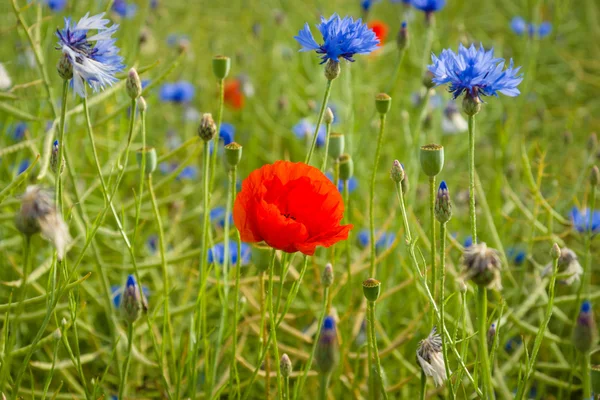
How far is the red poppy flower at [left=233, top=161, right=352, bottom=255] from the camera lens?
776mm

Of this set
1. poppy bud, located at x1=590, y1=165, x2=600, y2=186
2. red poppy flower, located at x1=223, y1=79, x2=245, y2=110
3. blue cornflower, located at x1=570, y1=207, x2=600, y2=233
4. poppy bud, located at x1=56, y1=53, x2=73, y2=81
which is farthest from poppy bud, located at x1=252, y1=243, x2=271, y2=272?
red poppy flower, located at x1=223, y1=79, x2=245, y2=110

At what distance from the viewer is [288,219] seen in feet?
2.63

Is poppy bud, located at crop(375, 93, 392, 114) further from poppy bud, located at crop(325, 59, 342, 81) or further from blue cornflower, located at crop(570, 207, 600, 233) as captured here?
blue cornflower, located at crop(570, 207, 600, 233)

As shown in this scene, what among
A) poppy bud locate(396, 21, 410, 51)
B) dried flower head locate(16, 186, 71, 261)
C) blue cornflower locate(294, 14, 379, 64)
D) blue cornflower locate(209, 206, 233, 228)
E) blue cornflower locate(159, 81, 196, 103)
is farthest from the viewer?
blue cornflower locate(159, 81, 196, 103)

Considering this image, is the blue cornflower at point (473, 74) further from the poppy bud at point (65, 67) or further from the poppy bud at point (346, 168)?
the poppy bud at point (65, 67)

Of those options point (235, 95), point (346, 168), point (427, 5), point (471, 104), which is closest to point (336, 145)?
point (346, 168)

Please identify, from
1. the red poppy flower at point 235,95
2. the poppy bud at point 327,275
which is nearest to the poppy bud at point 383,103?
the poppy bud at point 327,275

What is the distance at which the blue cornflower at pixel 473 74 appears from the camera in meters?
0.79

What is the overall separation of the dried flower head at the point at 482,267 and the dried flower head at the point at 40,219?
15.2 inches

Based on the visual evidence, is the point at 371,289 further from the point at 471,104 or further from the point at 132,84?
the point at 132,84

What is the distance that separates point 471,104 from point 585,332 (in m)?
0.32

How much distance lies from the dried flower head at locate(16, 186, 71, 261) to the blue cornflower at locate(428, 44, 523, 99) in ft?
1.47

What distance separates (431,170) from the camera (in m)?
0.83

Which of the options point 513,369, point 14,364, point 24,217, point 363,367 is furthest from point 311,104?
point 24,217
